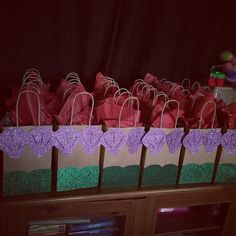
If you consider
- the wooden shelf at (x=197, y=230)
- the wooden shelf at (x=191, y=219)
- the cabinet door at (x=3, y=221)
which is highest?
the cabinet door at (x=3, y=221)

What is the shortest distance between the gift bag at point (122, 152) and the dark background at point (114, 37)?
65 cm

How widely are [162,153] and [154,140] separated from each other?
96 mm

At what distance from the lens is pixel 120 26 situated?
6.52 feet

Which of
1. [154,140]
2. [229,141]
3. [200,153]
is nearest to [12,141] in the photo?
[154,140]

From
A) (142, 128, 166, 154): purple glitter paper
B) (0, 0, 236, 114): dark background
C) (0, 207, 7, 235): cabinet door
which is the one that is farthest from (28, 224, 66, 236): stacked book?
(0, 0, 236, 114): dark background

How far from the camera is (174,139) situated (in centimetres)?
147

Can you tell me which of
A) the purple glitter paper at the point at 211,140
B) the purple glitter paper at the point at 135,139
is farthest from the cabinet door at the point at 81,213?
the purple glitter paper at the point at 211,140

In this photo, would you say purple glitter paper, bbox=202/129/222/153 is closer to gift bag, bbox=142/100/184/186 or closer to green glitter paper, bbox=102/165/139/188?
gift bag, bbox=142/100/184/186

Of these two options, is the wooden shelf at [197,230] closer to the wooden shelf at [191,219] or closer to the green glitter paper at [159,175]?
the wooden shelf at [191,219]

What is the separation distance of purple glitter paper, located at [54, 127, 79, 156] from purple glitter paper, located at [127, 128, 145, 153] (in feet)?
0.72

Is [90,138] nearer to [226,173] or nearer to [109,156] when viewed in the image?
[109,156]

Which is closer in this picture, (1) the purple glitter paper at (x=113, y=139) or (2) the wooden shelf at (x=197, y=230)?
(1) the purple glitter paper at (x=113, y=139)

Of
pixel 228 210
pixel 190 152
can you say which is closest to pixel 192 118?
pixel 190 152

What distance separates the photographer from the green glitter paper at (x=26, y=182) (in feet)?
4.41
